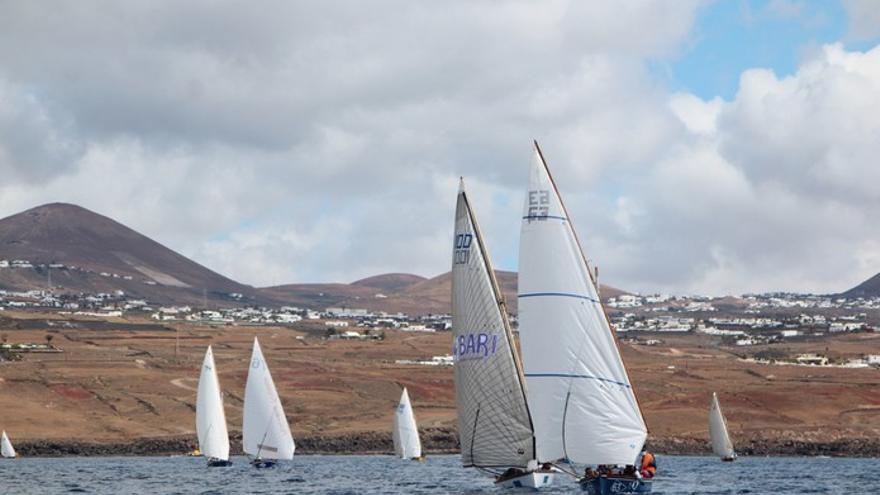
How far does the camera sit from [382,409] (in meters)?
160

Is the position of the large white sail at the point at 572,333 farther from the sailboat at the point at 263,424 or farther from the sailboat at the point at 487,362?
the sailboat at the point at 263,424

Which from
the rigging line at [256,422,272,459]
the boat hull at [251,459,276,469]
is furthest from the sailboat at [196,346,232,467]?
the rigging line at [256,422,272,459]

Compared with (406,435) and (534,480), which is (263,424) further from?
(534,480)

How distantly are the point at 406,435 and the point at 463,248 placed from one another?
2269 inches

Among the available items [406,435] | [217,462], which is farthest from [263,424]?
[406,435]

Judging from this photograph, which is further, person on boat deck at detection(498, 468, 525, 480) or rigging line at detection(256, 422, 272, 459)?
rigging line at detection(256, 422, 272, 459)

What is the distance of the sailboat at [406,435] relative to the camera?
381 feet

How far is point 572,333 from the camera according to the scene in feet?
178

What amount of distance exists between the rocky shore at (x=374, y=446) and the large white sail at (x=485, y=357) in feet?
249

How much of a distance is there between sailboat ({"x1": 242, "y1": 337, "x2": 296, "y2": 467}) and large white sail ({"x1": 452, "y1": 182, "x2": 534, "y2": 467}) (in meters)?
43.0

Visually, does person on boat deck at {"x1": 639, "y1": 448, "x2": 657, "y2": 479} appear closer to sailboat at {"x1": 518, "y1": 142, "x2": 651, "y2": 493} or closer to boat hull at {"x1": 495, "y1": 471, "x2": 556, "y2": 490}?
sailboat at {"x1": 518, "y1": 142, "x2": 651, "y2": 493}

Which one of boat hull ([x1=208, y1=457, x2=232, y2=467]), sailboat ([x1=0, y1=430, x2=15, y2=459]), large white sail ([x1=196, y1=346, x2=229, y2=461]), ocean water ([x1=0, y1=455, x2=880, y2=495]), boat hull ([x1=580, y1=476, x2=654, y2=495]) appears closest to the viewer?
boat hull ([x1=580, y1=476, x2=654, y2=495])

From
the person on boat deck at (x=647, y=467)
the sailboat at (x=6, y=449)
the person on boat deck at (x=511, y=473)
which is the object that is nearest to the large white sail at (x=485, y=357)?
the person on boat deck at (x=511, y=473)

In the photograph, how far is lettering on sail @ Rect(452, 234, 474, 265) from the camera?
60.7m
